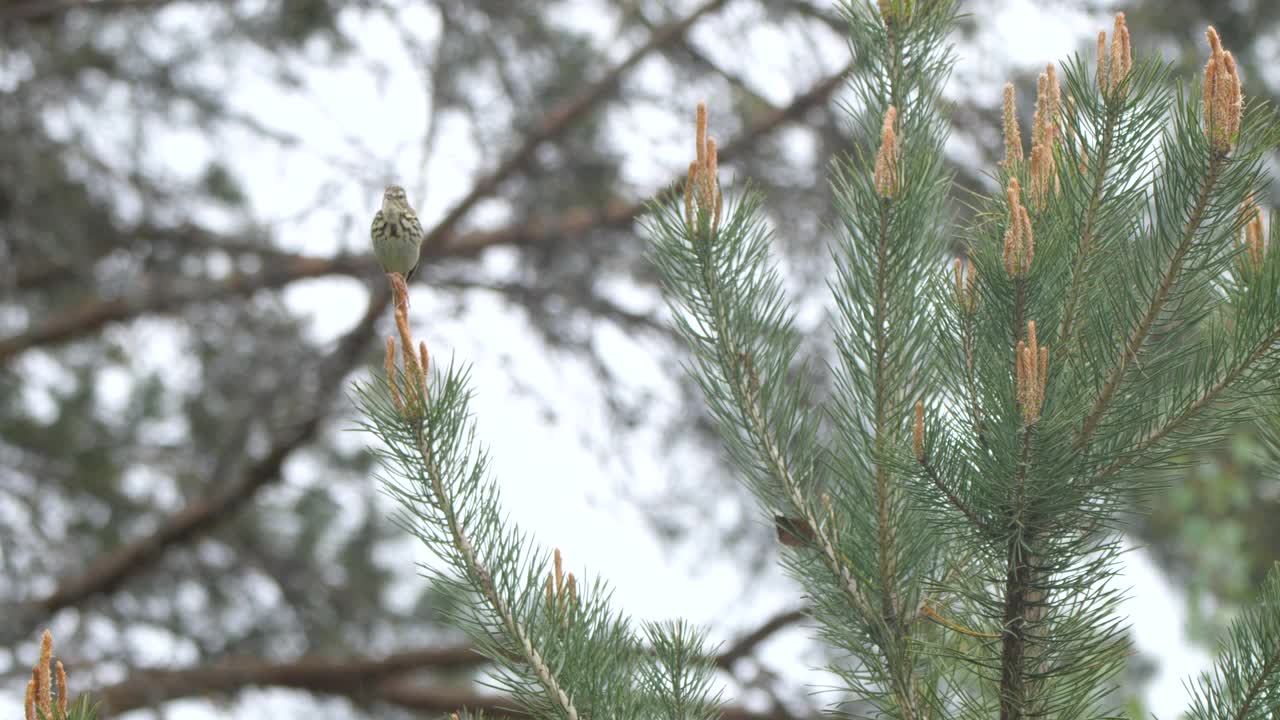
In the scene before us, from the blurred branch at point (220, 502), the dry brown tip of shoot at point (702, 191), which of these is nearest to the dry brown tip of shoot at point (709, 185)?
the dry brown tip of shoot at point (702, 191)

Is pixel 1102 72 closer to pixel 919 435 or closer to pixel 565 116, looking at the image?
pixel 919 435

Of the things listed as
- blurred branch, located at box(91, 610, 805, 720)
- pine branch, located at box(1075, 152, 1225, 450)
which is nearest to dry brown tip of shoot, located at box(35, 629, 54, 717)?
pine branch, located at box(1075, 152, 1225, 450)

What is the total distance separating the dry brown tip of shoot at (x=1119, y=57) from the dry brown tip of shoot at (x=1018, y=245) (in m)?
0.22

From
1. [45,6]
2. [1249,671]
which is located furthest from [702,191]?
[45,6]

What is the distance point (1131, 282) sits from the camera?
1.69m

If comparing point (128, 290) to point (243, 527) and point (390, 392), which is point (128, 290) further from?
point (390, 392)

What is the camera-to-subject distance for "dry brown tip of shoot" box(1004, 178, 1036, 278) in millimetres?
1562

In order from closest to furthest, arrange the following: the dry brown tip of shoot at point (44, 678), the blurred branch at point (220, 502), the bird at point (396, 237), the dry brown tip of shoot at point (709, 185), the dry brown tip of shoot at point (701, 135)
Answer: the dry brown tip of shoot at point (44, 678), the dry brown tip of shoot at point (701, 135), the dry brown tip of shoot at point (709, 185), the bird at point (396, 237), the blurred branch at point (220, 502)

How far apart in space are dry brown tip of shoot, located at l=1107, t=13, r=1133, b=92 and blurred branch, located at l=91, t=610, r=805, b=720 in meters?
4.36

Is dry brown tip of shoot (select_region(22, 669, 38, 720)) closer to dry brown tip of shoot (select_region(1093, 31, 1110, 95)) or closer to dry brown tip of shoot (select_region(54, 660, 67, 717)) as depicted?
dry brown tip of shoot (select_region(54, 660, 67, 717))

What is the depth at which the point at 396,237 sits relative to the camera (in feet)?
6.26

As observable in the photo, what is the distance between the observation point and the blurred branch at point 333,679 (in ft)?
18.4

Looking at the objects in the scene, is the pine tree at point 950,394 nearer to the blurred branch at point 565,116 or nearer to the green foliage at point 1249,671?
the green foliage at point 1249,671

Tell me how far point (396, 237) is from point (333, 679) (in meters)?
4.46
